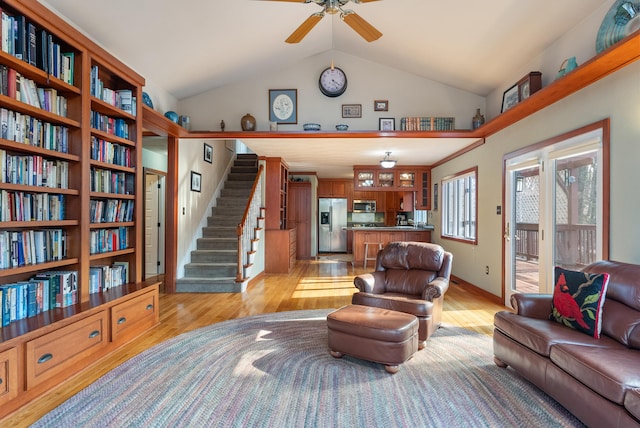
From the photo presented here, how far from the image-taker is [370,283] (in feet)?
11.1

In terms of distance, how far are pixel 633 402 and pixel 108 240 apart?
3.89m

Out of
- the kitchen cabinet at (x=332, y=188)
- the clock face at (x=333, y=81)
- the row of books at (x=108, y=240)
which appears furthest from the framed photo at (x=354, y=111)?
the kitchen cabinet at (x=332, y=188)

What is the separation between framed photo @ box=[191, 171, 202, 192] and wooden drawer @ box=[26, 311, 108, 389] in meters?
3.23

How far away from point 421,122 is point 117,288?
14.6 feet

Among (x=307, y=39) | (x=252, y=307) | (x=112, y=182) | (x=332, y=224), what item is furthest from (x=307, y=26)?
(x=332, y=224)

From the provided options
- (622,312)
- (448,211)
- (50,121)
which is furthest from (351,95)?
(622,312)

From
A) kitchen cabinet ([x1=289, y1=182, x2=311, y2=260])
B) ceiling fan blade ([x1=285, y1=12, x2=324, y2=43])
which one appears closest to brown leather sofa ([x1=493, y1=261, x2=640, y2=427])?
ceiling fan blade ([x1=285, y1=12, x2=324, y2=43])

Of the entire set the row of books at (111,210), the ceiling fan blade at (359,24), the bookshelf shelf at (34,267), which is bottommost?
the bookshelf shelf at (34,267)

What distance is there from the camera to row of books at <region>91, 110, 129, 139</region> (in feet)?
9.67

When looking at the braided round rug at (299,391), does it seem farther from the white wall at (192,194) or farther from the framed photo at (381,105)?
the framed photo at (381,105)

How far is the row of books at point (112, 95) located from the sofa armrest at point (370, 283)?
2909 mm

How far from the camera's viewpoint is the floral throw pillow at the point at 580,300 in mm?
2102

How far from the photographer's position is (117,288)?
3.15 m

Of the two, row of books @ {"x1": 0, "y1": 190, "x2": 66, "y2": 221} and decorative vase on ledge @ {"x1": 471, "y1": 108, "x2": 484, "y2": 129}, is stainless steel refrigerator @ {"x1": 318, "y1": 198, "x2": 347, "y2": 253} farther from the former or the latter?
row of books @ {"x1": 0, "y1": 190, "x2": 66, "y2": 221}
